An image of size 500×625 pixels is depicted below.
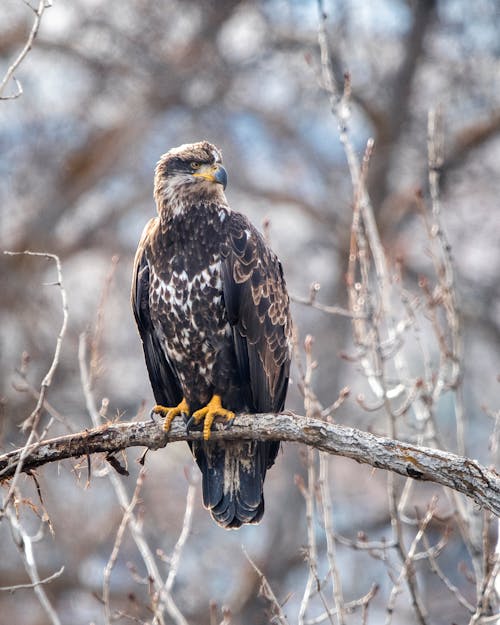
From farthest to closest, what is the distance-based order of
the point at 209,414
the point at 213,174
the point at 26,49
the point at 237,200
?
the point at 237,200 → the point at 213,174 → the point at 209,414 → the point at 26,49

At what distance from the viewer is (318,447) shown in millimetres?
4543

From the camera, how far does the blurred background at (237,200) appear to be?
13.0 meters

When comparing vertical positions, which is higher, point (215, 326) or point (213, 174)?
point (213, 174)

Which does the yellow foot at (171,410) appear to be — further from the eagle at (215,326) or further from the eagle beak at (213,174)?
the eagle beak at (213,174)

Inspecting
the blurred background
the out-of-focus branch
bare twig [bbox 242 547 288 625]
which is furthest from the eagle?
the blurred background

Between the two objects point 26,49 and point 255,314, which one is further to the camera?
point 255,314

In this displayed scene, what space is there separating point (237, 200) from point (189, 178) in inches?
358

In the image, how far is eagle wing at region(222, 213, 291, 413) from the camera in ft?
18.2

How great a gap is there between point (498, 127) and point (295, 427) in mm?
11177

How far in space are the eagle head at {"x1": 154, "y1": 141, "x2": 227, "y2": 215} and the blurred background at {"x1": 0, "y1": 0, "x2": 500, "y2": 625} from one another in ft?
21.4

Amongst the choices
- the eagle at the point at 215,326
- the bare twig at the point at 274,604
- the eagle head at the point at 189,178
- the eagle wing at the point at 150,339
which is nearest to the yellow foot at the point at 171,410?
the eagle at the point at 215,326

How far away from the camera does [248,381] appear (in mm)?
5664

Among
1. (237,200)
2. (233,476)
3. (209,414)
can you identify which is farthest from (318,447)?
(237,200)

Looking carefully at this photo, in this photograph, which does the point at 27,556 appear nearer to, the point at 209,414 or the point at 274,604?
the point at 274,604
